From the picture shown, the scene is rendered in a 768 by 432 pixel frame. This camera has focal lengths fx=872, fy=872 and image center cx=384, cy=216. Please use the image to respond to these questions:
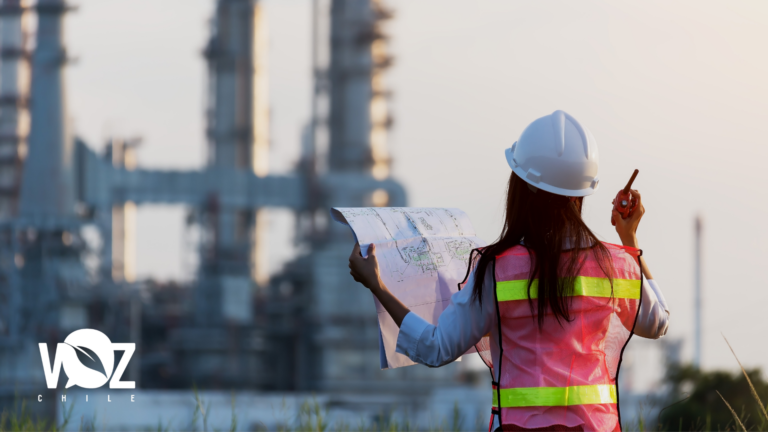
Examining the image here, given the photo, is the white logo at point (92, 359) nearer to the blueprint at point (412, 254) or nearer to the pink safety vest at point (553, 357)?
the blueprint at point (412, 254)

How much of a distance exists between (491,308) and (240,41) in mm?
33474

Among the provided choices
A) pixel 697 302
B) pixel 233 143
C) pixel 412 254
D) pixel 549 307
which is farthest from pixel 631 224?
pixel 697 302

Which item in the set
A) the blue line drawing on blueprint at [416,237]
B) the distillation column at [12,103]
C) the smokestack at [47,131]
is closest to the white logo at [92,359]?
the blue line drawing on blueprint at [416,237]

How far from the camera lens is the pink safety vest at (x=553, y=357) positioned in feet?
7.50

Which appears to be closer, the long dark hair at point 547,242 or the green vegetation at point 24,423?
the long dark hair at point 547,242

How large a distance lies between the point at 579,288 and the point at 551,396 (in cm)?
29

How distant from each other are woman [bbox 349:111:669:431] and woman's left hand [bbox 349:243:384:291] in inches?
4.6

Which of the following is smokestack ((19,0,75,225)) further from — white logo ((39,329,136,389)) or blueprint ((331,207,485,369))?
blueprint ((331,207,485,369))

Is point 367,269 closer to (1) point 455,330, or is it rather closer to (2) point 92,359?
(1) point 455,330

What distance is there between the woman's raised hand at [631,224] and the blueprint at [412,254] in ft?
1.82

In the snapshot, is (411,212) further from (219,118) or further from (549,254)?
(219,118)

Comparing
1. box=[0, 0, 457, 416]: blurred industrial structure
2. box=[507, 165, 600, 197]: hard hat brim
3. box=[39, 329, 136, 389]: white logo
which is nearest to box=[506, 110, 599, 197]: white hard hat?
box=[507, 165, 600, 197]: hard hat brim

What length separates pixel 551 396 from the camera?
7.46ft

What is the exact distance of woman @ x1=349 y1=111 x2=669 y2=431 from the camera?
2297 millimetres
